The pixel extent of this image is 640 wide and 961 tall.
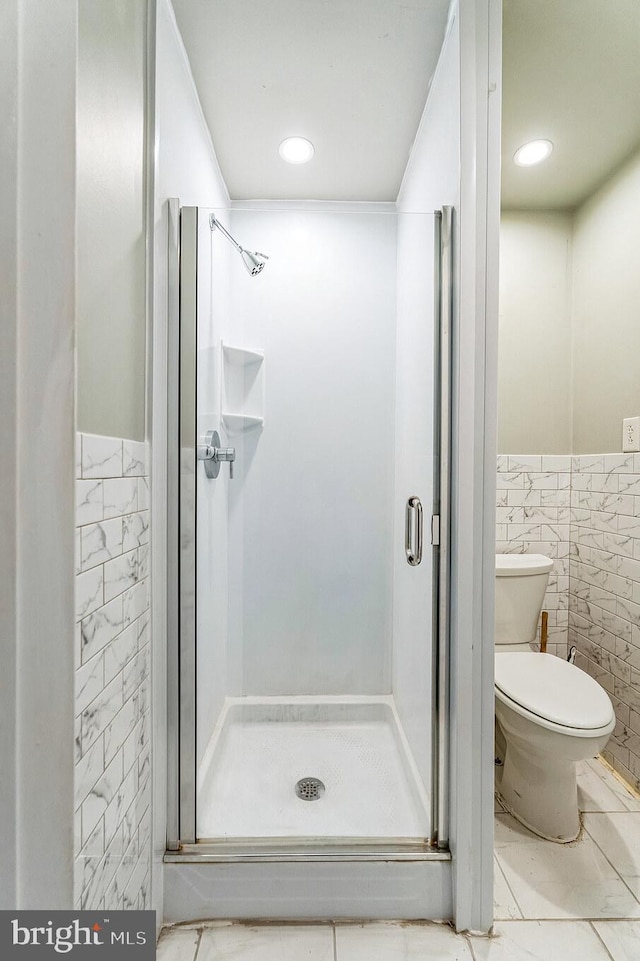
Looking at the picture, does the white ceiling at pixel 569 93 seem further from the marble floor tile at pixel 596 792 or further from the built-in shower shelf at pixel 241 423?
the marble floor tile at pixel 596 792

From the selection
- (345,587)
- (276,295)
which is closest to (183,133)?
(276,295)

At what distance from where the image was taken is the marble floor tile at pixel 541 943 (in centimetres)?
111

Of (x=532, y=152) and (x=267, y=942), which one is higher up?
(x=532, y=152)

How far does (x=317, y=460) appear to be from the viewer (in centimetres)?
146

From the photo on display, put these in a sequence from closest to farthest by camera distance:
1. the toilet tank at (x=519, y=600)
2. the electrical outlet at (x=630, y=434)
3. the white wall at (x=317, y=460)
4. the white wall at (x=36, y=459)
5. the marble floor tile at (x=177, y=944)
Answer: the white wall at (x=36, y=459) → the marble floor tile at (x=177, y=944) → the white wall at (x=317, y=460) → the electrical outlet at (x=630, y=434) → the toilet tank at (x=519, y=600)

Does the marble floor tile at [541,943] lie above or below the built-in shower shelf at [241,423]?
below

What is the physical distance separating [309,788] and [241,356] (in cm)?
126

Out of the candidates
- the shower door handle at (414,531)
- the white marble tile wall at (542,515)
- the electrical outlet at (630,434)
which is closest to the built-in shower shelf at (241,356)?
the shower door handle at (414,531)

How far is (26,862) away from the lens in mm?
740

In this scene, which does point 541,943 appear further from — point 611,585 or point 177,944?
point 611,585

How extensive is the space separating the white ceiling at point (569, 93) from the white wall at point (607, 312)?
127 mm

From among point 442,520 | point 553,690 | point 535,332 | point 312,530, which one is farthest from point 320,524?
point 535,332

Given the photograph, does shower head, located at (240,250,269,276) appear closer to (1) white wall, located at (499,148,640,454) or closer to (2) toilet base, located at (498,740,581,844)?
(1) white wall, located at (499,148,640,454)

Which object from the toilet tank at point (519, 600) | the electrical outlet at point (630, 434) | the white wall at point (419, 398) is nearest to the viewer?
the white wall at point (419, 398)
